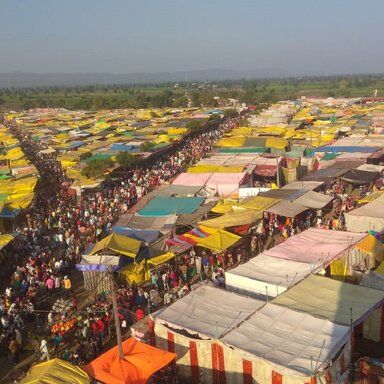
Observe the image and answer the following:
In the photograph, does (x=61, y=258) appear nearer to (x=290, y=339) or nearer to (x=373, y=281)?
(x=290, y=339)

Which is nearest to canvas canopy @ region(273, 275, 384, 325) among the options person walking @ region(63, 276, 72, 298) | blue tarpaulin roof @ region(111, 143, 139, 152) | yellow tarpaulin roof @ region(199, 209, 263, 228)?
yellow tarpaulin roof @ region(199, 209, 263, 228)

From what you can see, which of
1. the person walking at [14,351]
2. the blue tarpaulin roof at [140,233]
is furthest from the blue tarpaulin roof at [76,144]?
the person walking at [14,351]

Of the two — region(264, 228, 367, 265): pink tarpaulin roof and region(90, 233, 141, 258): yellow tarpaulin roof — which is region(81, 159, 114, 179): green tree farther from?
region(264, 228, 367, 265): pink tarpaulin roof

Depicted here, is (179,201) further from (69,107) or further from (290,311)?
(69,107)

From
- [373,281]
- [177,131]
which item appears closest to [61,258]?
[373,281]

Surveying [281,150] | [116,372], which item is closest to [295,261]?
[116,372]
